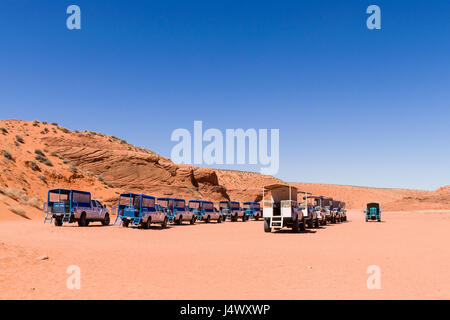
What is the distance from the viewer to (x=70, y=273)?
9562 millimetres

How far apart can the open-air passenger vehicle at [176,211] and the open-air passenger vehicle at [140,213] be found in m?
2.74

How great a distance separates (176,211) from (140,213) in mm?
7525

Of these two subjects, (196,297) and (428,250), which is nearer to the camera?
(196,297)

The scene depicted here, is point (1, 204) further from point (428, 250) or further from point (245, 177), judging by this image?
point (245, 177)

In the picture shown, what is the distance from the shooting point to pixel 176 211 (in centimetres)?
3381

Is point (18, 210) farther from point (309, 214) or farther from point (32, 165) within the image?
point (309, 214)

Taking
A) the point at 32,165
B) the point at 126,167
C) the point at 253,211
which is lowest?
the point at 253,211

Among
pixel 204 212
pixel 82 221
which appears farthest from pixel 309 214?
pixel 82 221

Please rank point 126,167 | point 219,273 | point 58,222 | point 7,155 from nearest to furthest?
point 219,273, point 58,222, point 7,155, point 126,167

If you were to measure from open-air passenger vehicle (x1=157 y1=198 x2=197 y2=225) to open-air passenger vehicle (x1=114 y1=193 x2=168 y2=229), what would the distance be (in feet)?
8.99

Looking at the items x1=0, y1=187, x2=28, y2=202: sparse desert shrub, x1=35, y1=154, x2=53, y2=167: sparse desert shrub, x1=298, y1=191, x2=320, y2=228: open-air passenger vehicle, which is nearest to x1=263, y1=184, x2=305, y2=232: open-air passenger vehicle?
x1=298, y1=191, x2=320, y2=228: open-air passenger vehicle

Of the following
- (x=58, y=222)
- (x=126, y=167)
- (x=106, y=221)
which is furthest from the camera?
(x=126, y=167)
